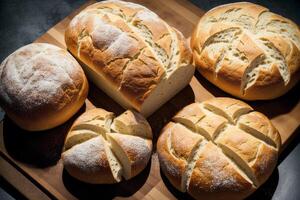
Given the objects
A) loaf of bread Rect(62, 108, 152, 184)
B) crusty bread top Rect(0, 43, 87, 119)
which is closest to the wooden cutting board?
loaf of bread Rect(62, 108, 152, 184)

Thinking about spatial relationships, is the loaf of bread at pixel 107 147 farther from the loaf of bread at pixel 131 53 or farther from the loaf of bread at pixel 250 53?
the loaf of bread at pixel 250 53

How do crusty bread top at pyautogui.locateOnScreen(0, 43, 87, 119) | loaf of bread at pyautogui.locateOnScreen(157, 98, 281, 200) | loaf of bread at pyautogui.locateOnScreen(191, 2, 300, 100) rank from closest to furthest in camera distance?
loaf of bread at pyautogui.locateOnScreen(157, 98, 281, 200)
crusty bread top at pyautogui.locateOnScreen(0, 43, 87, 119)
loaf of bread at pyautogui.locateOnScreen(191, 2, 300, 100)

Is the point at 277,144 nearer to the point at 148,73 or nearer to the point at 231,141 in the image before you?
the point at 231,141

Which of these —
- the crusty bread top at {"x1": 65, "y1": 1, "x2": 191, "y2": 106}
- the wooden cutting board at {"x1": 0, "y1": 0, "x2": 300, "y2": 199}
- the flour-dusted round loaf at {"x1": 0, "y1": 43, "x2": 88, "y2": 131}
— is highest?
the crusty bread top at {"x1": 65, "y1": 1, "x2": 191, "y2": 106}

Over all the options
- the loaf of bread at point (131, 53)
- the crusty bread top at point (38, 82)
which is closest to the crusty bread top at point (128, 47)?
the loaf of bread at point (131, 53)

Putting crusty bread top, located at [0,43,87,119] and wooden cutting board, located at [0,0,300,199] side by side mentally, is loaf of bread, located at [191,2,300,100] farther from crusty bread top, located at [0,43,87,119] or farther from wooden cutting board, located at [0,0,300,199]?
crusty bread top, located at [0,43,87,119]

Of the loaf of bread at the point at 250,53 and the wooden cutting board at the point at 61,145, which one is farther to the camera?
the loaf of bread at the point at 250,53

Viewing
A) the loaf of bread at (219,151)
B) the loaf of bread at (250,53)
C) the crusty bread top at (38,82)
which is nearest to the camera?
the loaf of bread at (219,151)
